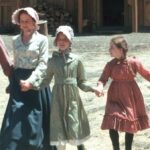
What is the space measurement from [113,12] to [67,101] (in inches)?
682

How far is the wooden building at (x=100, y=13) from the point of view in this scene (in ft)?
68.5

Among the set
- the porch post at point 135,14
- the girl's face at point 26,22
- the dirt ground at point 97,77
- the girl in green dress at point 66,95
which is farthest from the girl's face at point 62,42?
the porch post at point 135,14

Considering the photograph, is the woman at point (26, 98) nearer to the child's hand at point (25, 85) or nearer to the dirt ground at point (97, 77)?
the child's hand at point (25, 85)

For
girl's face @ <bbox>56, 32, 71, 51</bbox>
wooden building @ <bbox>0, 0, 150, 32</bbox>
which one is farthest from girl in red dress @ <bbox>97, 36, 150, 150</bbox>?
wooden building @ <bbox>0, 0, 150, 32</bbox>

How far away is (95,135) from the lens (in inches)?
266

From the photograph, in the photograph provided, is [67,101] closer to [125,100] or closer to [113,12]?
[125,100]

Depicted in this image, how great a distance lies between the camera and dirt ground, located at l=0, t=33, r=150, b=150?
6.44 metres

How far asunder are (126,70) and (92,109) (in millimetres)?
2654

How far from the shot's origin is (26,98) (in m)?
5.29

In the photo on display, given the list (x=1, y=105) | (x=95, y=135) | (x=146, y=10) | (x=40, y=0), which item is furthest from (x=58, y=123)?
(x=40, y=0)

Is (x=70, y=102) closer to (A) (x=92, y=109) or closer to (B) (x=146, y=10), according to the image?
(A) (x=92, y=109)

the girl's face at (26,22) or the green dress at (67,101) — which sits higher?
the girl's face at (26,22)

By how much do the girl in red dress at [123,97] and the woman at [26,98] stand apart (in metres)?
0.60

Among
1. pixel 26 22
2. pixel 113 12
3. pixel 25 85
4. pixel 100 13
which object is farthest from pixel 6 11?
pixel 25 85
